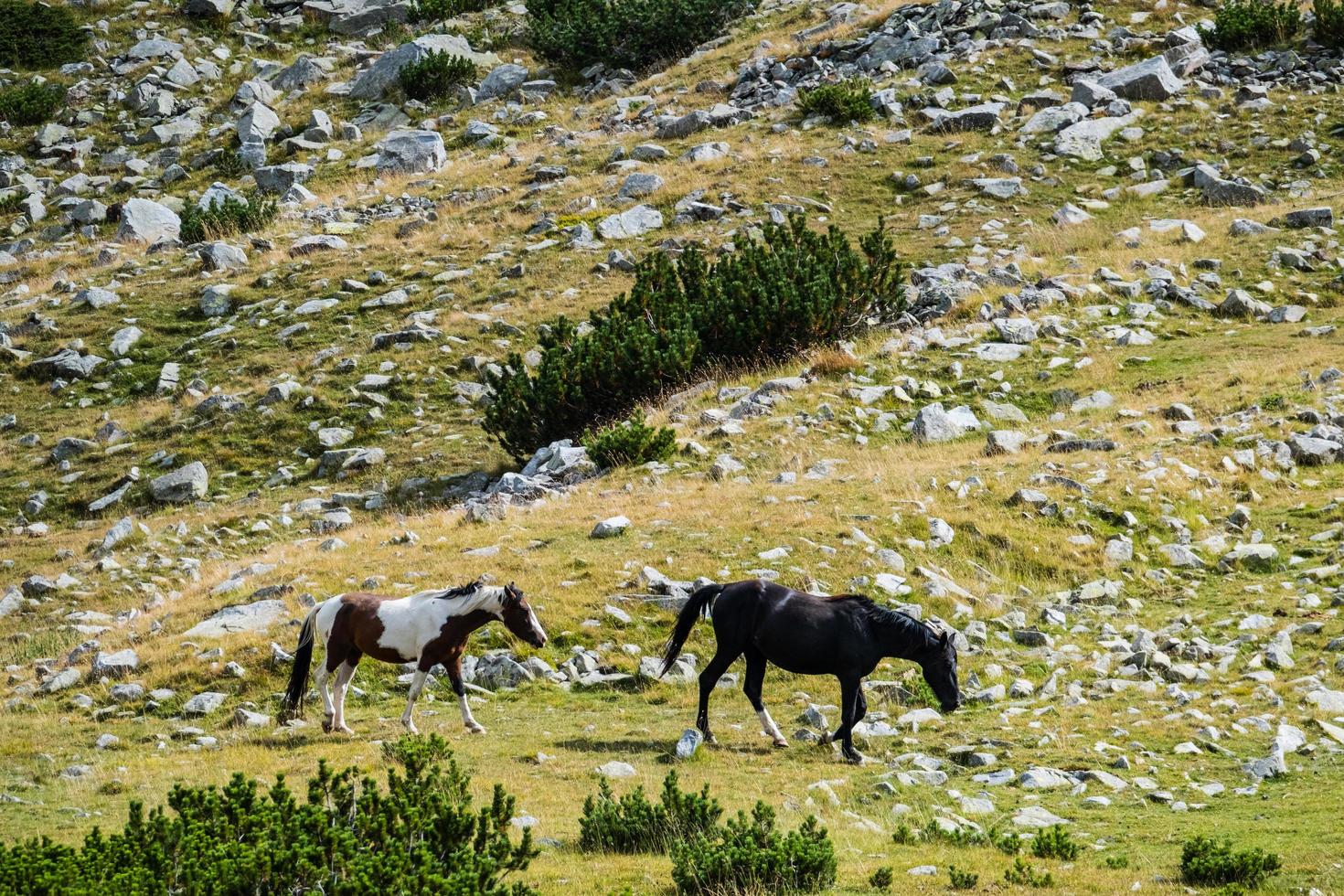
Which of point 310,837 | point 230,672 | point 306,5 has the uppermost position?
point 306,5

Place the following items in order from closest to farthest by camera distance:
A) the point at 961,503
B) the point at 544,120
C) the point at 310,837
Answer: the point at 310,837, the point at 961,503, the point at 544,120

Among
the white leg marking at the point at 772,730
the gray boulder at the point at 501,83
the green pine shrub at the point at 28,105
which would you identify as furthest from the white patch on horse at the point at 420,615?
the green pine shrub at the point at 28,105

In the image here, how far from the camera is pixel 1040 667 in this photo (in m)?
14.5

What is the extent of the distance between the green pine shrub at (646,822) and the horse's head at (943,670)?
4.11 metres

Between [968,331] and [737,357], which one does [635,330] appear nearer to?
[737,357]

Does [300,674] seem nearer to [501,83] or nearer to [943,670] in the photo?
Result: [943,670]

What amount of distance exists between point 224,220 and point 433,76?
1279 cm

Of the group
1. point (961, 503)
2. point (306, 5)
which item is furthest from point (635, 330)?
point (306, 5)

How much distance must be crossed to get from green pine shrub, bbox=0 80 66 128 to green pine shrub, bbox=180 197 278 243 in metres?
14.4

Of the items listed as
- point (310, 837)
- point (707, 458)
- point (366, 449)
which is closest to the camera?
point (310, 837)

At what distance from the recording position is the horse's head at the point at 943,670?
12633 millimetres

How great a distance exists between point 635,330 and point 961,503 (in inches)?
372

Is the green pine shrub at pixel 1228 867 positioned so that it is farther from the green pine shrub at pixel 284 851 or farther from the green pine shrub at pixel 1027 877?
the green pine shrub at pixel 284 851

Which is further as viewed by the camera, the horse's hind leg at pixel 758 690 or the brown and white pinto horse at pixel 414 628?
the brown and white pinto horse at pixel 414 628
